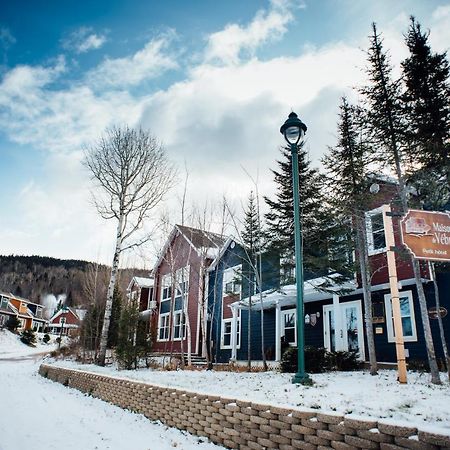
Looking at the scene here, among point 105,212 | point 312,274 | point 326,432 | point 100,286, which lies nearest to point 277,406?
point 326,432

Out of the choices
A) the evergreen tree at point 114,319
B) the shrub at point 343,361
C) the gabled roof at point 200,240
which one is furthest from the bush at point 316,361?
the evergreen tree at point 114,319

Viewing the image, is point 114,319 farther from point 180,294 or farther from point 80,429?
point 80,429

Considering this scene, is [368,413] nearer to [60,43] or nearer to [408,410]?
[408,410]

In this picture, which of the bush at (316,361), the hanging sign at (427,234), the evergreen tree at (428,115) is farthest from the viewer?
the bush at (316,361)

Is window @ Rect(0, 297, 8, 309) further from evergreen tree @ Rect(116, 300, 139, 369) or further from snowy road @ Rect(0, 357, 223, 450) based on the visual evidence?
snowy road @ Rect(0, 357, 223, 450)

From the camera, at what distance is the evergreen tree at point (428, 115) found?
916 centimetres

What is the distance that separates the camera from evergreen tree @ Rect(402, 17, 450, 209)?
361 inches

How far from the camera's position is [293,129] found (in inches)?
286

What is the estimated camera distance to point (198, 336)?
22594 millimetres

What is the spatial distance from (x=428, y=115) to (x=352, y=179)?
2.93m

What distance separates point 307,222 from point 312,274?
9.32 feet

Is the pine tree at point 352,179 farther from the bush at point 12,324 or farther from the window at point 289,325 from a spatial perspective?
the bush at point 12,324

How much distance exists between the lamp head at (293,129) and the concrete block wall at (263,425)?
5.14 m

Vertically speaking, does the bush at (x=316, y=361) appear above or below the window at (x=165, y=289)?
below
